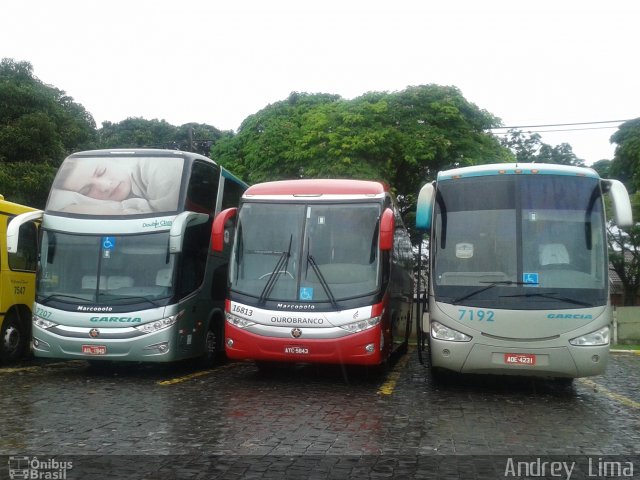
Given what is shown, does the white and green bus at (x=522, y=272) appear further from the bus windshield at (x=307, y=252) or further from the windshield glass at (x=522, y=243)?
the bus windshield at (x=307, y=252)

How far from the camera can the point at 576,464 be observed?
7.10m

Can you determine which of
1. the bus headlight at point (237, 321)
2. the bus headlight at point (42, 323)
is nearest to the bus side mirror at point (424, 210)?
the bus headlight at point (237, 321)

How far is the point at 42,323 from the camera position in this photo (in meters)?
12.9

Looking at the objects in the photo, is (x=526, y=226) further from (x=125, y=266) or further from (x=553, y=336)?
(x=125, y=266)

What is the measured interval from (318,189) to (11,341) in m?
6.60

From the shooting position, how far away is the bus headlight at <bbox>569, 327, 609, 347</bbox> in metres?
10.6

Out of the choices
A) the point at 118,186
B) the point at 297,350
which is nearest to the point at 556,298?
the point at 297,350

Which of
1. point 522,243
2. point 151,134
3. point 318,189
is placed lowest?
point 522,243

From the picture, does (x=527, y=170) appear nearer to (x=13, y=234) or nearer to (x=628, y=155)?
(x=13, y=234)

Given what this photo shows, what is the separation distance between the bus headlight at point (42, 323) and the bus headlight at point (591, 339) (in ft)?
26.5

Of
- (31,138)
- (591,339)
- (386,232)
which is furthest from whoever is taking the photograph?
(31,138)

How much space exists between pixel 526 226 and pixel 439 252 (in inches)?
50.7

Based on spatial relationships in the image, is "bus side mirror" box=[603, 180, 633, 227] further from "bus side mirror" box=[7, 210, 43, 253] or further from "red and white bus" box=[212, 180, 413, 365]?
"bus side mirror" box=[7, 210, 43, 253]

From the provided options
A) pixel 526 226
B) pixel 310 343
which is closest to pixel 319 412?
pixel 310 343
